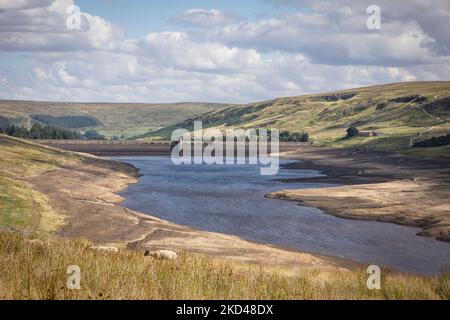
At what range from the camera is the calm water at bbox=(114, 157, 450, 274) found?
144 feet

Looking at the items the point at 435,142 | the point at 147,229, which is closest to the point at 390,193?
the point at 147,229

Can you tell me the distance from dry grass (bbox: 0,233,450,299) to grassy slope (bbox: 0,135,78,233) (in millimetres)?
25920

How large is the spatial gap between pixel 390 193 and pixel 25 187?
4703 cm

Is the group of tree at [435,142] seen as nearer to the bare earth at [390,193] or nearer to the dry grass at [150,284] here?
the bare earth at [390,193]

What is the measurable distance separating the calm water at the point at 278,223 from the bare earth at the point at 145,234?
12.8 feet

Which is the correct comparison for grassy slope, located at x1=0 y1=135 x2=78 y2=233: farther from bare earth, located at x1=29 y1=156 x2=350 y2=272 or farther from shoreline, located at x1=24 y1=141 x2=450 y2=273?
shoreline, located at x1=24 y1=141 x2=450 y2=273

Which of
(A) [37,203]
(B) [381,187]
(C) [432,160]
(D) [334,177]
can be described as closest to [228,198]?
(B) [381,187]

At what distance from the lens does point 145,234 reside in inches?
1831

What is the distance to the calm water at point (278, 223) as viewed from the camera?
4388cm

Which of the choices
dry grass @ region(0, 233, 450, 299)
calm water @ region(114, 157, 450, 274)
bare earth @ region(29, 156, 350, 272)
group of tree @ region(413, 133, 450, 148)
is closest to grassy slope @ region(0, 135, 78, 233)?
bare earth @ region(29, 156, 350, 272)

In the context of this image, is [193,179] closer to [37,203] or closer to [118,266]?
[37,203]

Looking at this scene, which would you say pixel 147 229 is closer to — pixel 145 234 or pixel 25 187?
pixel 145 234

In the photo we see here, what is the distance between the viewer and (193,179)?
10375 centimetres
